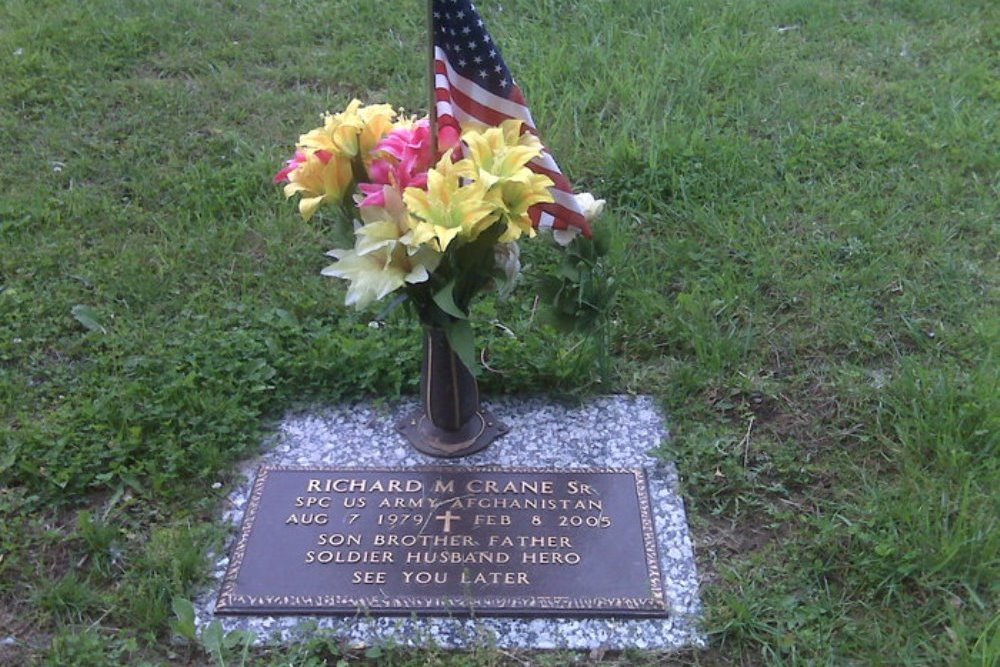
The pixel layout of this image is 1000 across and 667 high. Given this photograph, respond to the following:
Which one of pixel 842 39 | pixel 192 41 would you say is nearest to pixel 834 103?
pixel 842 39

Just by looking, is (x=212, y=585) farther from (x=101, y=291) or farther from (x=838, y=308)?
(x=838, y=308)

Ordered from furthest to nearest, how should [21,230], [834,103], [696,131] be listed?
[834,103] < [696,131] < [21,230]

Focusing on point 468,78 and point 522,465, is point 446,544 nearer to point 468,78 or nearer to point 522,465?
point 522,465

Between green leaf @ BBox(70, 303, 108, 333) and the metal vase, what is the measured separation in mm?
1069

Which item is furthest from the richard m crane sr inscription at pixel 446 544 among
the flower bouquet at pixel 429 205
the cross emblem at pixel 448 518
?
the flower bouquet at pixel 429 205

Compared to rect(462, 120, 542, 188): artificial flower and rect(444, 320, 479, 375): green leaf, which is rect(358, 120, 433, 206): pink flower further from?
rect(444, 320, 479, 375): green leaf

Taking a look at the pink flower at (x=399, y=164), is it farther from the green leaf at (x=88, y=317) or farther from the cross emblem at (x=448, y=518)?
the green leaf at (x=88, y=317)

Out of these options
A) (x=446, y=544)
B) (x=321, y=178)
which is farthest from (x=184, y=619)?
(x=321, y=178)

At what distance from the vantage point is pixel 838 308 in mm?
3287

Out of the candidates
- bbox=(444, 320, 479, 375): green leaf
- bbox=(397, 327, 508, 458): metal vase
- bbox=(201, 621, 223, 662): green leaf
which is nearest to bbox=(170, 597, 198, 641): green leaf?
bbox=(201, 621, 223, 662): green leaf

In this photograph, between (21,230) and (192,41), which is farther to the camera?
(192,41)

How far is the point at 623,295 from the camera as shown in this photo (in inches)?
133

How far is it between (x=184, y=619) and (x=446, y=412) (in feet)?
2.74

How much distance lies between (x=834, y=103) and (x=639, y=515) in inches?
99.0
